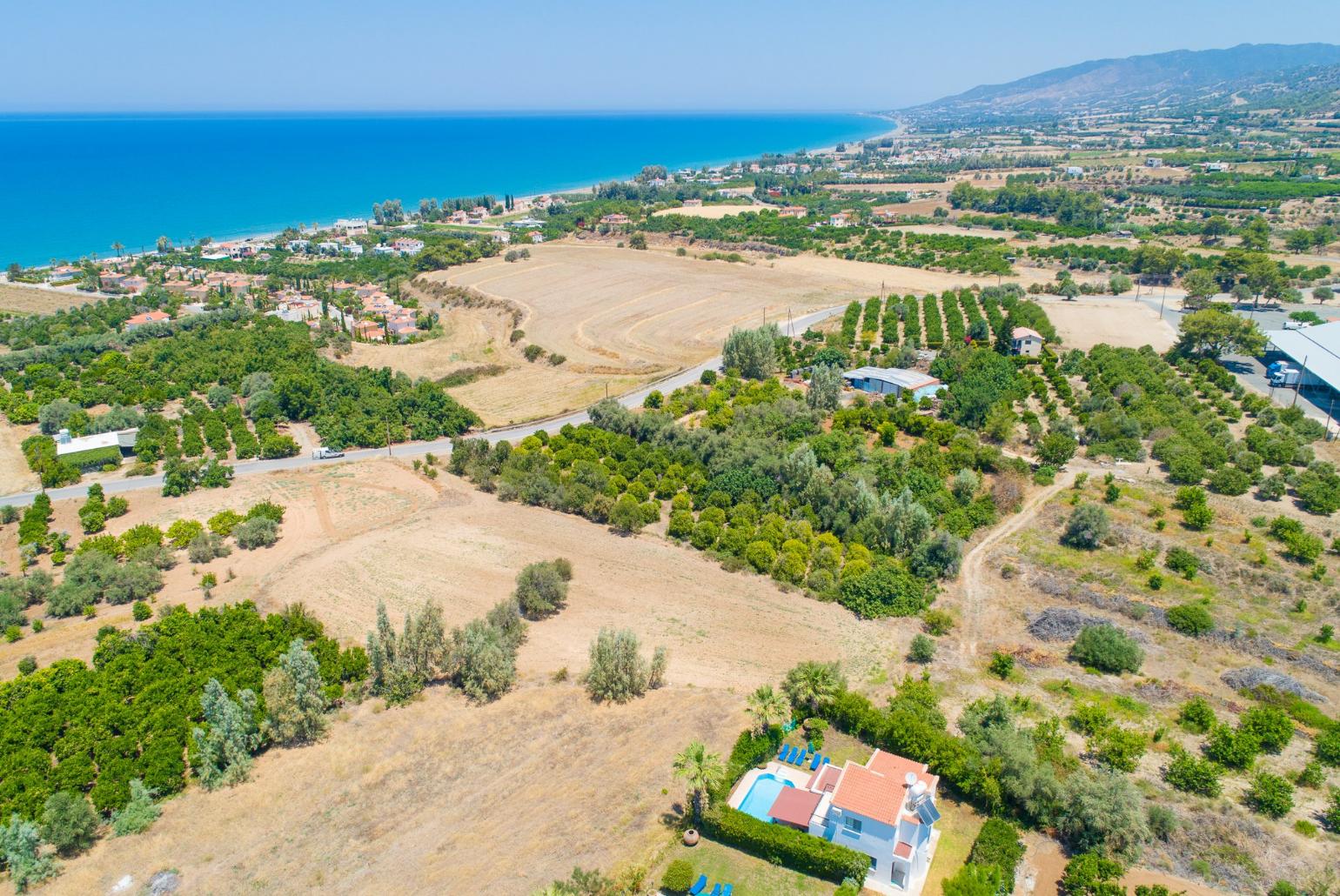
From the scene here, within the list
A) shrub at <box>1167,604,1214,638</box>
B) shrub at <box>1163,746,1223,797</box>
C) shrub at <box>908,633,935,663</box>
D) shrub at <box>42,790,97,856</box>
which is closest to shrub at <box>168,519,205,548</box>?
shrub at <box>42,790,97,856</box>

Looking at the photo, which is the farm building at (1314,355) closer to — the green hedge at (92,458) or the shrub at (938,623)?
the shrub at (938,623)

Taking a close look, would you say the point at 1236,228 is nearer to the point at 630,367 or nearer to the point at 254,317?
the point at 630,367

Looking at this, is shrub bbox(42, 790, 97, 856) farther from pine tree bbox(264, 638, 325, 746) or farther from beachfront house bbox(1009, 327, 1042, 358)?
beachfront house bbox(1009, 327, 1042, 358)

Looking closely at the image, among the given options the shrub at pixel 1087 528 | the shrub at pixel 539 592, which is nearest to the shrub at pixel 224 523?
the shrub at pixel 539 592

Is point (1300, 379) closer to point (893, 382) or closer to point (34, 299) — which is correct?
point (893, 382)

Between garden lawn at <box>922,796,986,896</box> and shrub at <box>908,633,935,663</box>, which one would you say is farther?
shrub at <box>908,633,935,663</box>
